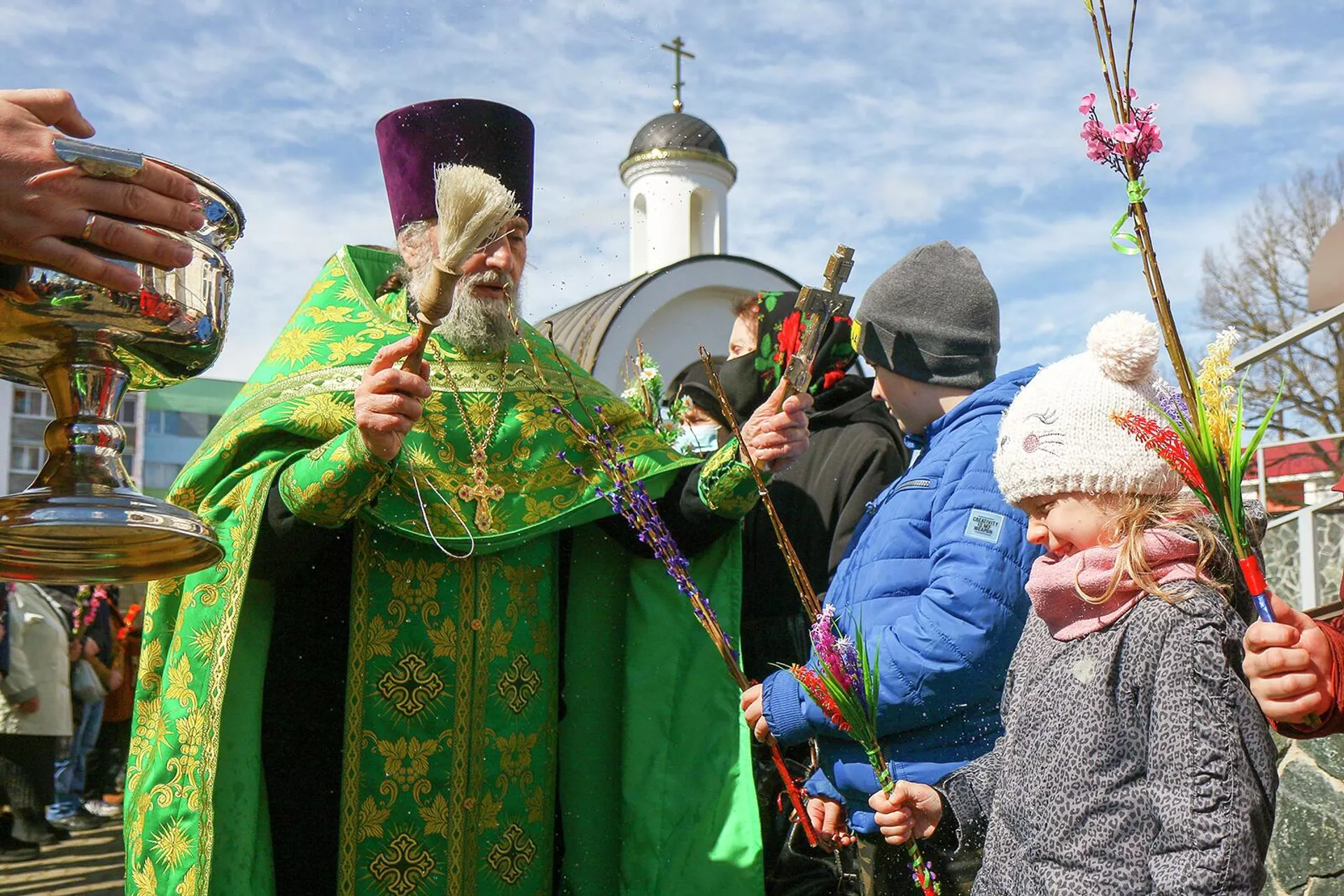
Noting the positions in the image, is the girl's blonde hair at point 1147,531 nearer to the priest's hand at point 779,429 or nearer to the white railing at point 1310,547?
the priest's hand at point 779,429

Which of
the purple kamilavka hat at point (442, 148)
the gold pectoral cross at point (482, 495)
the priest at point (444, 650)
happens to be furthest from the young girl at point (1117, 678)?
the purple kamilavka hat at point (442, 148)

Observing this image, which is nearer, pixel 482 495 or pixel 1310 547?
pixel 482 495

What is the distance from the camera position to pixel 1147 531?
2.05 meters

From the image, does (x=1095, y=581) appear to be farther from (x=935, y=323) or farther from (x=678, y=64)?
(x=678, y=64)

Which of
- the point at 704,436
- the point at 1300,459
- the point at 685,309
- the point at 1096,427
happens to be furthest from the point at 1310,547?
the point at 685,309

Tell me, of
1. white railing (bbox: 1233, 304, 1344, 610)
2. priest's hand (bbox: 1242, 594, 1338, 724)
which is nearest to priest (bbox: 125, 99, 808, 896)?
priest's hand (bbox: 1242, 594, 1338, 724)

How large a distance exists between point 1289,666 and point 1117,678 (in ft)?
1.24

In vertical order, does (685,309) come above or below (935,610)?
above

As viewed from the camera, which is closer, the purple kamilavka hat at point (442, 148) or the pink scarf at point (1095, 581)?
the pink scarf at point (1095, 581)

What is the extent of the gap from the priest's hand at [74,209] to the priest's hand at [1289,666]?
56.8 inches

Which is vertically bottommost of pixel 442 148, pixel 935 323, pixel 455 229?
pixel 935 323

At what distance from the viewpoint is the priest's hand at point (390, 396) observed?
2.70 metres

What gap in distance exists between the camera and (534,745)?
3.37 m

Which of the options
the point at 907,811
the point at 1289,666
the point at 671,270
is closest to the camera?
the point at 1289,666
